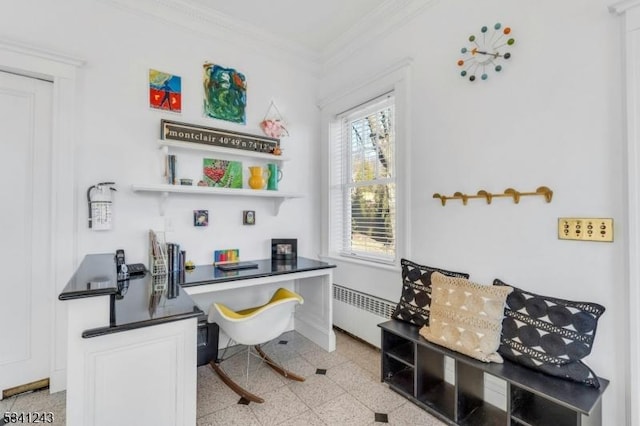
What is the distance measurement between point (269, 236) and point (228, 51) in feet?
6.14

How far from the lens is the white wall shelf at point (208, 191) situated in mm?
2361

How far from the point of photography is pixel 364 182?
3066 mm

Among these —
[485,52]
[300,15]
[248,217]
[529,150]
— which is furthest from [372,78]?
[248,217]

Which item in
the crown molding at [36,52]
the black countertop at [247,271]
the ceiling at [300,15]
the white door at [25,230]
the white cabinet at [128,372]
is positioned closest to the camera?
the white cabinet at [128,372]

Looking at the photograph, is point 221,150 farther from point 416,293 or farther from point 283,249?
point 416,293

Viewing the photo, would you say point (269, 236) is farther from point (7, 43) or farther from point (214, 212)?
point (7, 43)

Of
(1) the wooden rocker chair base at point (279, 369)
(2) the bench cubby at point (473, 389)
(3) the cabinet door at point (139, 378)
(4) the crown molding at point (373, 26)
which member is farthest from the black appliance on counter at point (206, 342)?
(4) the crown molding at point (373, 26)

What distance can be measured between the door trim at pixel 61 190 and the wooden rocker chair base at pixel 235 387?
3.46ft

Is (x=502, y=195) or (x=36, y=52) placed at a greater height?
(x=36, y=52)

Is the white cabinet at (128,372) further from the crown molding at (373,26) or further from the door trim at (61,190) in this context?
the crown molding at (373,26)

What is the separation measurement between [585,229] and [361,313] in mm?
1916

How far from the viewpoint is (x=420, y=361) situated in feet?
6.61

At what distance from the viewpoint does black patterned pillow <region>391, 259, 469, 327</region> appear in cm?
215

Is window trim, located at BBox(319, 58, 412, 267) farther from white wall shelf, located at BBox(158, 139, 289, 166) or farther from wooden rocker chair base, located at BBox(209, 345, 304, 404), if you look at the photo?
wooden rocker chair base, located at BBox(209, 345, 304, 404)
